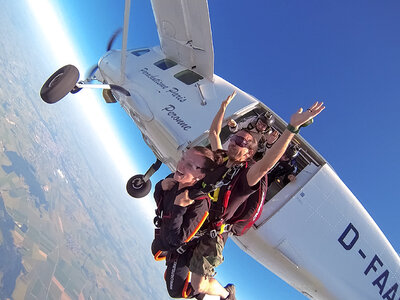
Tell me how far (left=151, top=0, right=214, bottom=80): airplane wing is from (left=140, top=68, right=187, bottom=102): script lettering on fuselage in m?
0.96

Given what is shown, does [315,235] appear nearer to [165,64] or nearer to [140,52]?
[165,64]

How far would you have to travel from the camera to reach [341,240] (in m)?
4.36

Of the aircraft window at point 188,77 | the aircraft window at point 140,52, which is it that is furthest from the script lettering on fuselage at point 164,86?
the aircraft window at point 140,52

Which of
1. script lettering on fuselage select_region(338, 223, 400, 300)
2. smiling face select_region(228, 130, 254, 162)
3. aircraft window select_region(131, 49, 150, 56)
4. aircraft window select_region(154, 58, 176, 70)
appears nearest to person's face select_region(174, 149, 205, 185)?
smiling face select_region(228, 130, 254, 162)

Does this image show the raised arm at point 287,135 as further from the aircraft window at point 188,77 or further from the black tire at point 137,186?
the black tire at point 137,186

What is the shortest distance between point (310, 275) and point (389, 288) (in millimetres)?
1525

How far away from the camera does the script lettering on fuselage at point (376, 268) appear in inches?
172

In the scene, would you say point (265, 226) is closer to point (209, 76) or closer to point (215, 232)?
point (215, 232)

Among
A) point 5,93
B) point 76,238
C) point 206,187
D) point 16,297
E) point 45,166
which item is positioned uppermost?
point 206,187

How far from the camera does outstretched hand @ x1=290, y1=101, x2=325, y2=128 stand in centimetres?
214

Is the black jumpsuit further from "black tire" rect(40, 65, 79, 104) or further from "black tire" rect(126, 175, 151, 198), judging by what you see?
"black tire" rect(126, 175, 151, 198)

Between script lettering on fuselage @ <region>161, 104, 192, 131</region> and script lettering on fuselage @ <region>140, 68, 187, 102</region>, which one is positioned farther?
script lettering on fuselage @ <region>140, 68, 187, 102</region>

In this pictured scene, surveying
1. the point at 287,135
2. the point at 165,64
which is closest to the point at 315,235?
the point at 287,135

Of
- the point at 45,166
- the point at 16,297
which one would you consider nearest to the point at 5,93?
the point at 45,166
